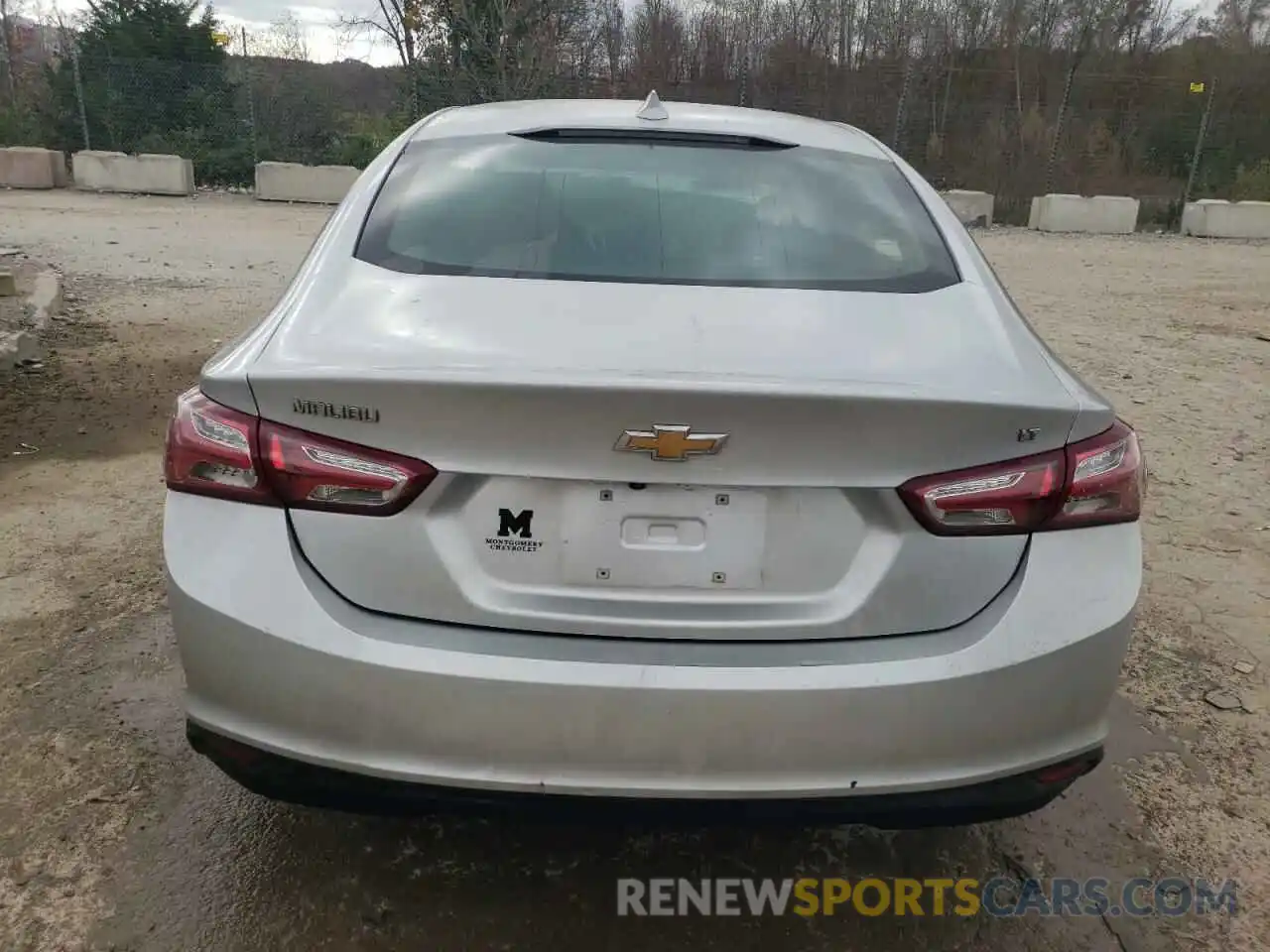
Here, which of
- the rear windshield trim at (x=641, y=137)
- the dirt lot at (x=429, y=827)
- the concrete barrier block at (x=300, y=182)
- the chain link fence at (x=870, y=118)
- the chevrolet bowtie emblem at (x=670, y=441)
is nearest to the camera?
the chevrolet bowtie emblem at (x=670, y=441)

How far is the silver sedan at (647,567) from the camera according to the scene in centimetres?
159

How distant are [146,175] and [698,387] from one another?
20.8m

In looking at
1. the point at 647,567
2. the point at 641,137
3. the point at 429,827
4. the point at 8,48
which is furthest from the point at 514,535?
the point at 8,48

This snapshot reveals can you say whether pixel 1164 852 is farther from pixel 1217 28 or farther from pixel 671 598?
pixel 1217 28

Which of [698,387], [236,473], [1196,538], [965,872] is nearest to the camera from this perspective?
[698,387]

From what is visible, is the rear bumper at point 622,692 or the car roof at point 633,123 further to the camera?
the car roof at point 633,123

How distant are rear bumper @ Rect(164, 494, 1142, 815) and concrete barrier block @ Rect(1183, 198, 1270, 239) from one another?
19923 mm

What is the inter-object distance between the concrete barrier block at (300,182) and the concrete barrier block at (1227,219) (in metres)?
16.1

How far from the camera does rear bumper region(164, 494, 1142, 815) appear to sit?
1.60m

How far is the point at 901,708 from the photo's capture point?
1.62 m

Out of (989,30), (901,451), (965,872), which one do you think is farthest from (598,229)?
(989,30)

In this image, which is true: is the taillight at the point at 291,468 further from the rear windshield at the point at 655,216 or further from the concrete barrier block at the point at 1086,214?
the concrete barrier block at the point at 1086,214

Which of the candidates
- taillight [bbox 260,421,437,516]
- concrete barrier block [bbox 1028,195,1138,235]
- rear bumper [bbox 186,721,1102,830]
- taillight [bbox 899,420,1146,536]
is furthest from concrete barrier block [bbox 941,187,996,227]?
taillight [bbox 260,421,437,516]

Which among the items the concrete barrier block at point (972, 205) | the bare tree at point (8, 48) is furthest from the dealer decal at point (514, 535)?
the bare tree at point (8, 48)
